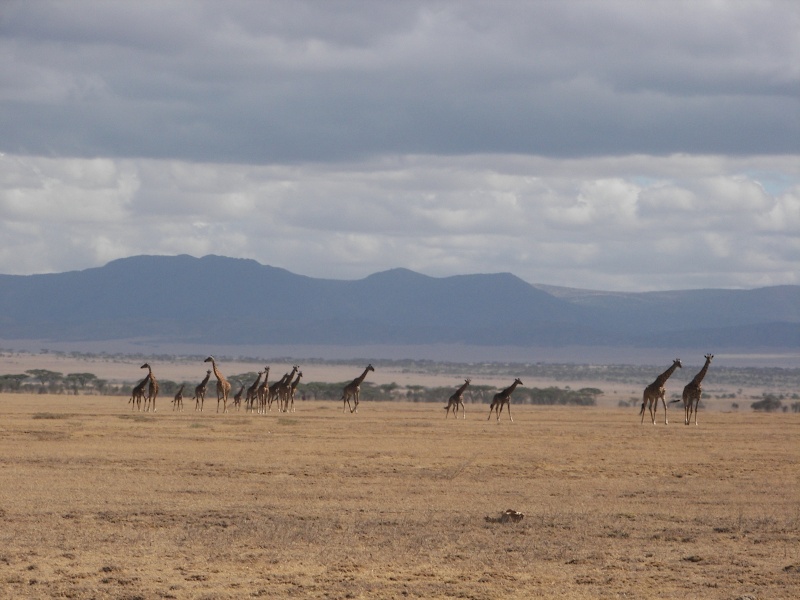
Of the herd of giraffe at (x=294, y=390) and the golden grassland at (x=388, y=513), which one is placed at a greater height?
the herd of giraffe at (x=294, y=390)

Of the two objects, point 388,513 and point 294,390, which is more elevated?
point 294,390

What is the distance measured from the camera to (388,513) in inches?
790

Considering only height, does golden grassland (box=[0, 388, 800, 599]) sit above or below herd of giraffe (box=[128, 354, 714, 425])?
below

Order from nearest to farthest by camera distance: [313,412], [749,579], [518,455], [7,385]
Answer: [749,579], [518,455], [313,412], [7,385]

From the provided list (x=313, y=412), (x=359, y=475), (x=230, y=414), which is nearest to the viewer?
(x=359, y=475)

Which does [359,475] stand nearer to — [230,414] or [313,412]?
[230,414]

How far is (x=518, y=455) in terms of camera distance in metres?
29.3

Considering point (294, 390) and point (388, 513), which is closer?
point (388, 513)

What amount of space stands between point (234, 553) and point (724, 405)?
55.2 m

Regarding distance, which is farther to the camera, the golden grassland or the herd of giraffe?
the herd of giraffe

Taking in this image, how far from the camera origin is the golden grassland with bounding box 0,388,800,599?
49.1ft

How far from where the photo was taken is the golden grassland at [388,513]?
15.0 m

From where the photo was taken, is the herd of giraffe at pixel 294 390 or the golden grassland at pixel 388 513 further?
the herd of giraffe at pixel 294 390

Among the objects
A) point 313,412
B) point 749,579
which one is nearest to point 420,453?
point 749,579
